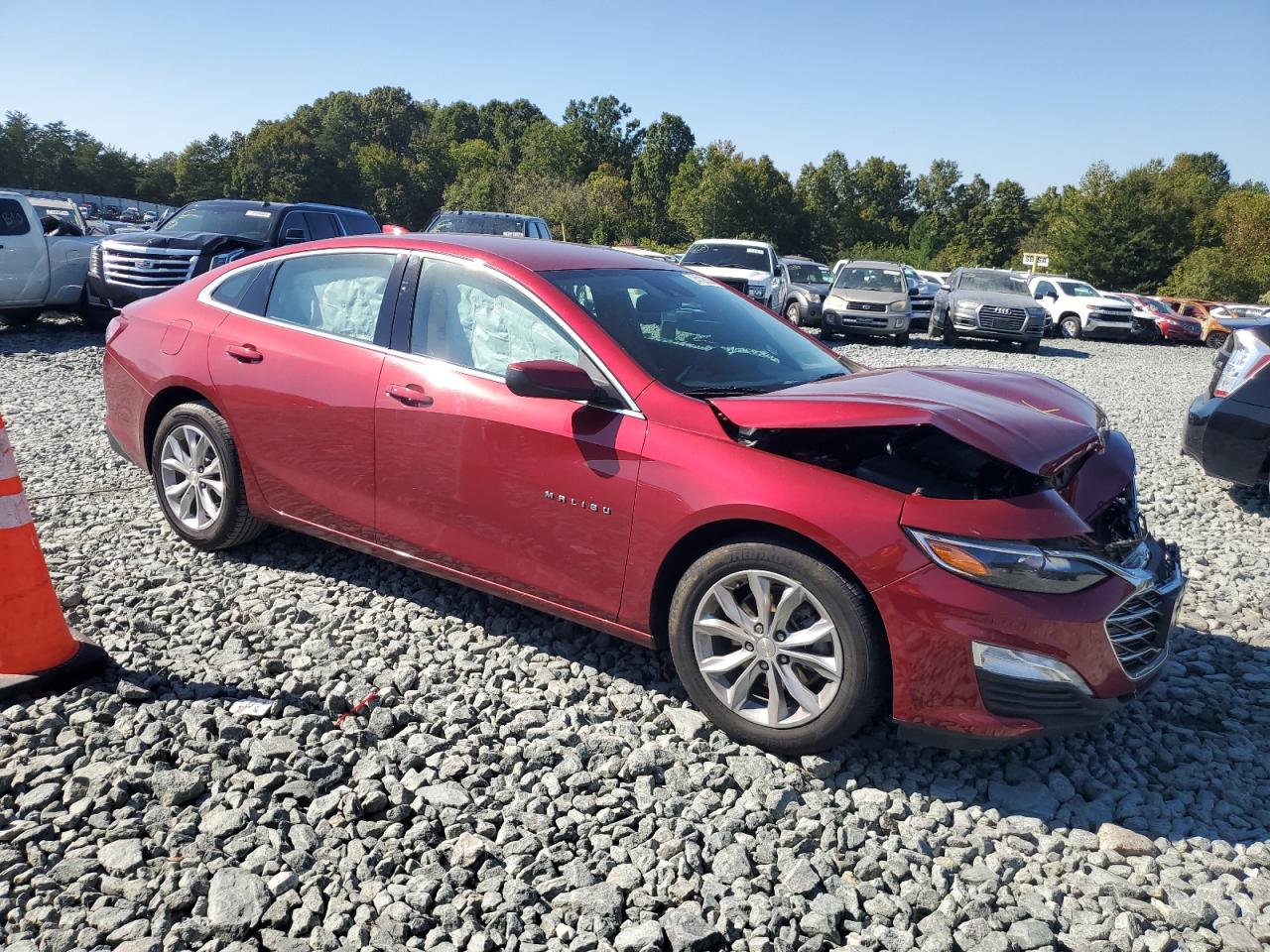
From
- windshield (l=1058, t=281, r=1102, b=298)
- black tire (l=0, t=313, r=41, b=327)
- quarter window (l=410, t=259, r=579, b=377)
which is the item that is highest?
windshield (l=1058, t=281, r=1102, b=298)

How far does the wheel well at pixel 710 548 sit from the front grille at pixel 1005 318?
1793 cm

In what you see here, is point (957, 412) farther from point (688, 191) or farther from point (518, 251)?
point (688, 191)

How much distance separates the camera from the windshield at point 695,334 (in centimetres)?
355

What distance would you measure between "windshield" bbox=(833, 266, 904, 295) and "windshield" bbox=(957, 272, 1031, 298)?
191 centimetres

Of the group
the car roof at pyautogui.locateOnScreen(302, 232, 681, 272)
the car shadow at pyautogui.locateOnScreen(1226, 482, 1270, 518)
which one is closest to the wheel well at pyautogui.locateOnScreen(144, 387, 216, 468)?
the car roof at pyautogui.locateOnScreen(302, 232, 681, 272)

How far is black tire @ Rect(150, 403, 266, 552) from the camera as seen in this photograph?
4.40 m

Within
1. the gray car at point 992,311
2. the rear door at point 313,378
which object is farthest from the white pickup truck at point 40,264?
the gray car at point 992,311

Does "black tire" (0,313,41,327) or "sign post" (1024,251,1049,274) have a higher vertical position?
"sign post" (1024,251,1049,274)

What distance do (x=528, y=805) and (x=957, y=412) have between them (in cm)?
192

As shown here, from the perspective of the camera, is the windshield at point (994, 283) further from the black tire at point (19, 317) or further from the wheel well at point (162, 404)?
the wheel well at point (162, 404)

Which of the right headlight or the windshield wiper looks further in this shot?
the windshield wiper

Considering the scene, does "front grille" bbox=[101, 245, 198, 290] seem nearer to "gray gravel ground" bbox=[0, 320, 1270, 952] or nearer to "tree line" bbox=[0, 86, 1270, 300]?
"gray gravel ground" bbox=[0, 320, 1270, 952]

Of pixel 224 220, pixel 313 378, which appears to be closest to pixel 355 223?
pixel 224 220

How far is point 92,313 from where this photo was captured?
13367 millimetres
